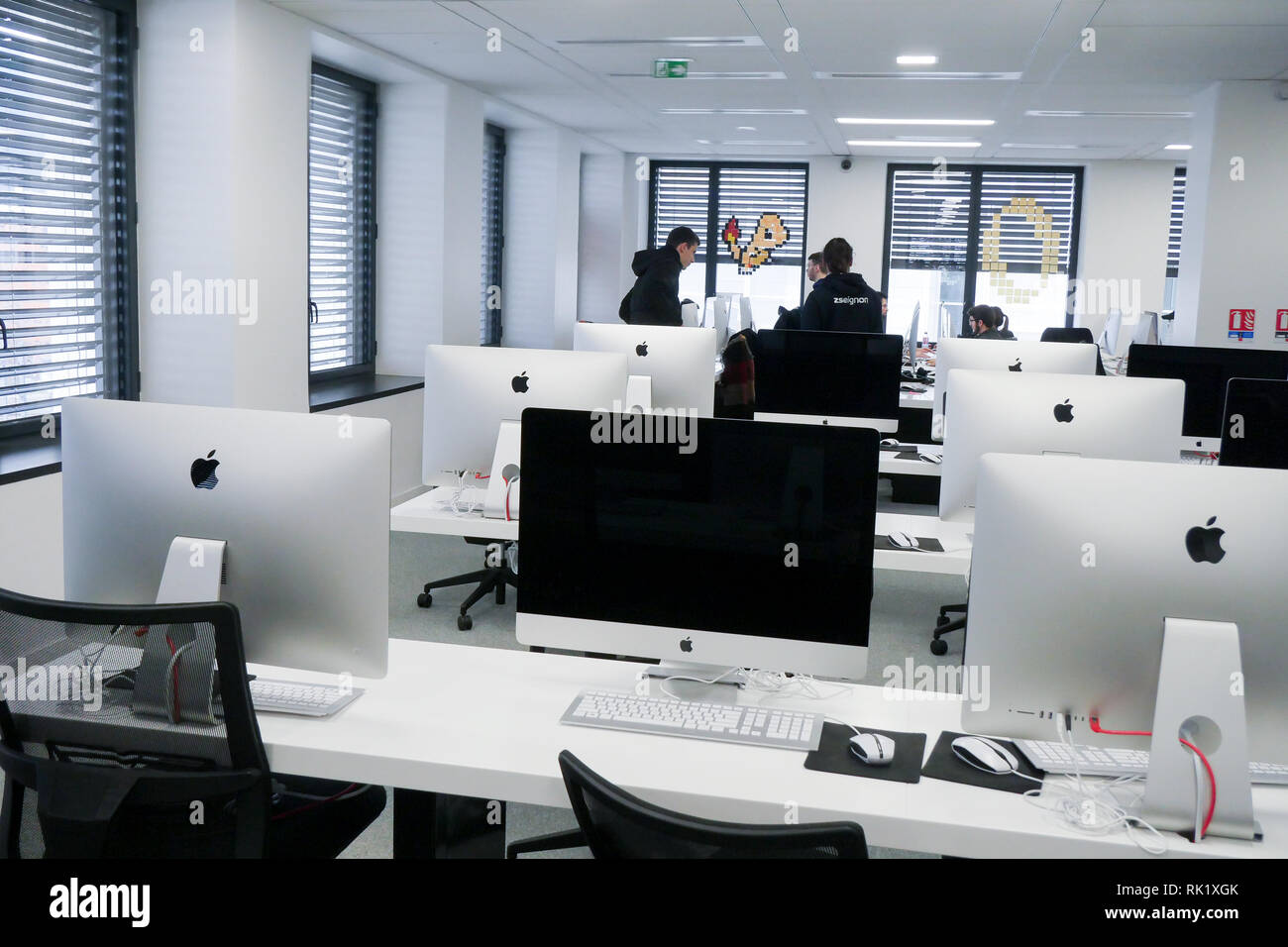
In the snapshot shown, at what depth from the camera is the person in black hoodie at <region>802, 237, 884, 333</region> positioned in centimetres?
619

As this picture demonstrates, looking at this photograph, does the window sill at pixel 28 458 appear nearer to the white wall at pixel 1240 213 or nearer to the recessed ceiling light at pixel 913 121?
the white wall at pixel 1240 213

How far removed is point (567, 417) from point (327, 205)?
4844 millimetres

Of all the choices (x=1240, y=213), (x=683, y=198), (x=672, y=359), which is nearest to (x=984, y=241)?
(x=683, y=198)

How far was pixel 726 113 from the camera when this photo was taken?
827 centimetres

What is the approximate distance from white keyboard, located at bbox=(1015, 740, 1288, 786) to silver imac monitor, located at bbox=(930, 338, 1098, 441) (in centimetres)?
254

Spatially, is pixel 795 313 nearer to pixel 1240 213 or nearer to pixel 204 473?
pixel 1240 213

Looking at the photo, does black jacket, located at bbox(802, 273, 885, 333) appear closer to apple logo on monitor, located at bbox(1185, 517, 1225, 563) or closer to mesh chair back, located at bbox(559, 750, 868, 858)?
apple logo on monitor, located at bbox(1185, 517, 1225, 563)

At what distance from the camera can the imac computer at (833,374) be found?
4.60 meters

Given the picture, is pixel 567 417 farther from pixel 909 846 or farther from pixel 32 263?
pixel 32 263

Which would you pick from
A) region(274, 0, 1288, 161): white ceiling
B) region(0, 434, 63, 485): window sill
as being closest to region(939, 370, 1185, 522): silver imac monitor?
region(274, 0, 1288, 161): white ceiling
